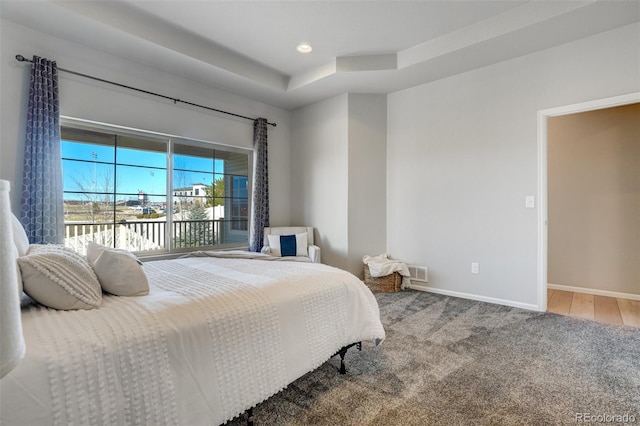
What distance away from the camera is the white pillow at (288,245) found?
161 inches

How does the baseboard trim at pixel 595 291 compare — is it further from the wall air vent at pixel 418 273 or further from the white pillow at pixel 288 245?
the white pillow at pixel 288 245

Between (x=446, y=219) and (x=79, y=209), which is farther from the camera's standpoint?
(x=446, y=219)

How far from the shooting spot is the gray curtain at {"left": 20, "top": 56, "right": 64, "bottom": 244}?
2586mm

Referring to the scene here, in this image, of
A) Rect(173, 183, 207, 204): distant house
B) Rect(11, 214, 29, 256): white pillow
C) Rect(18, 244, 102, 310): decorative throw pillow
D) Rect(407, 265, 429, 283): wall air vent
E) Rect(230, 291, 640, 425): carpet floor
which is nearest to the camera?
Rect(18, 244, 102, 310): decorative throw pillow

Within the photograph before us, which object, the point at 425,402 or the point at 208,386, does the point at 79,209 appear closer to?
the point at 208,386

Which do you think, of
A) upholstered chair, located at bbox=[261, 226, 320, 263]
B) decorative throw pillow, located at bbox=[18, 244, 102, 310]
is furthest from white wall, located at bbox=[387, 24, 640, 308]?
decorative throw pillow, located at bbox=[18, 244, 102, 310]

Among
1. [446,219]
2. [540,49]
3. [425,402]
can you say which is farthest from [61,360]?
[540,49]

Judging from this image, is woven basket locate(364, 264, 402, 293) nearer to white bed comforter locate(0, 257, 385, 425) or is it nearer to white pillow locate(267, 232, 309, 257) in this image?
white pillow locate(267, 232, 309, 257)

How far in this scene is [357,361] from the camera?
2.11 metres

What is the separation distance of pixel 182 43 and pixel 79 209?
1960 mm

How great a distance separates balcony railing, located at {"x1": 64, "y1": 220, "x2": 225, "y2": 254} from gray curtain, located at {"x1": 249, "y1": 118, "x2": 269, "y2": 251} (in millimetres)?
442

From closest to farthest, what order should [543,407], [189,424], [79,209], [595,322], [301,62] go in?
[189,424], [543,407], [595,322], [79,209], [301,62]

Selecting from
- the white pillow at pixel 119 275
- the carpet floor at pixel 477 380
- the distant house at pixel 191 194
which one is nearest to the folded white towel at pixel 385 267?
the carpet floor at pixel 477 380

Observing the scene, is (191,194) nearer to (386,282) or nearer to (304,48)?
(304,48)
